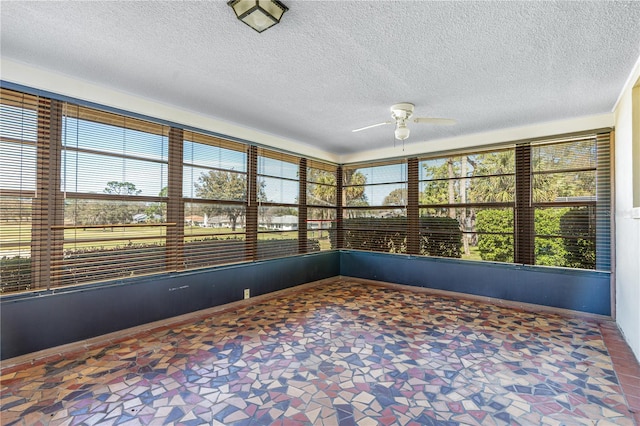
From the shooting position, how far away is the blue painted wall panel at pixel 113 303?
8.77ft

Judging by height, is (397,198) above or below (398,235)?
above

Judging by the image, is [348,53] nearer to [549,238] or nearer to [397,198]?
[397,198]

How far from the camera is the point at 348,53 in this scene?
2445mm

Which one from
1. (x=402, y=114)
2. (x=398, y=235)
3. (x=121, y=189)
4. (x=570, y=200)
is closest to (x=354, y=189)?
(x=398, y=235)

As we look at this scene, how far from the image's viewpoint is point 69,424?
1.91 metres

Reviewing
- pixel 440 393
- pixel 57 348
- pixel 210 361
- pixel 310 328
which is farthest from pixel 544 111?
pixel 57 348

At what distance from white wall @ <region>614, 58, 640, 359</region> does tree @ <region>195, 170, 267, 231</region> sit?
14.3 feet

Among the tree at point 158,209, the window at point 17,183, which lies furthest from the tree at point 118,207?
the window at point 17,183

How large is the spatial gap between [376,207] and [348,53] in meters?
3.75

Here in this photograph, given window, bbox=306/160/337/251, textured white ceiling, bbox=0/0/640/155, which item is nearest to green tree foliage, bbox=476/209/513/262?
textured white ceiling, bbox=0/0/640/155

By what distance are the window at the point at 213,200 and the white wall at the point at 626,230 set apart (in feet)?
14.3

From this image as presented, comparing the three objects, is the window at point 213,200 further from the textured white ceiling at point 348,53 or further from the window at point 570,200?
the window at point 570,200

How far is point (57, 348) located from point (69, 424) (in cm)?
130

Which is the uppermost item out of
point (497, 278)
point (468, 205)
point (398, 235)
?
point (468, 205)
